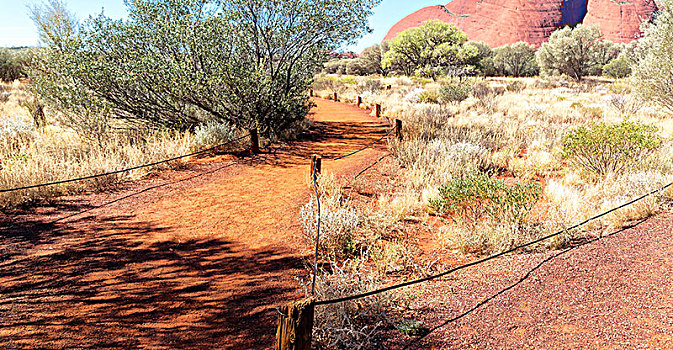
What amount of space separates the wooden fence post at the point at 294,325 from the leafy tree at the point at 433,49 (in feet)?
108

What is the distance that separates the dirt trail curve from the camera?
3.03m

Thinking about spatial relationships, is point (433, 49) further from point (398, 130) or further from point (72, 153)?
point (72, 153)

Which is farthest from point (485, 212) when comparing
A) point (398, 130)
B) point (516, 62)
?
point (516, 62)

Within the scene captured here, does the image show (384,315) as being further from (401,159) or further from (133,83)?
(133,83)

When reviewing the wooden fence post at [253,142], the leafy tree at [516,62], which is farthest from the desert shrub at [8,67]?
the leafy tree at [516,62]

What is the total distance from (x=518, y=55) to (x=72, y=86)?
4460cm

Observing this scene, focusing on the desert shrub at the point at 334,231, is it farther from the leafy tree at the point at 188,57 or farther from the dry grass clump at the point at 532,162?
the leafy tree at the point at 188,57

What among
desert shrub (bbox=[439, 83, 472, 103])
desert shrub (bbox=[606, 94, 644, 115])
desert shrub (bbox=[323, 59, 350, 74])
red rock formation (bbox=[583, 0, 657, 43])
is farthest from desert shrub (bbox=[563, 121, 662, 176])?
red rock formation (bbox=[583, 0, 657, 43])

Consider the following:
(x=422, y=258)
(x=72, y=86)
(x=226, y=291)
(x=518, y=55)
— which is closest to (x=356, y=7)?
(x=72, y=86)

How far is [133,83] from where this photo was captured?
880 cm

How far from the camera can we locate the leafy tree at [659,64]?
1001 cm

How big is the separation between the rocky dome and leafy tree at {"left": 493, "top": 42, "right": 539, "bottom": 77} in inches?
1931

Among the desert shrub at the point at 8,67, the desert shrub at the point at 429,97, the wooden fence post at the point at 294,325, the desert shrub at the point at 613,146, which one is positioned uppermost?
the desert shrub at the point at 8,67

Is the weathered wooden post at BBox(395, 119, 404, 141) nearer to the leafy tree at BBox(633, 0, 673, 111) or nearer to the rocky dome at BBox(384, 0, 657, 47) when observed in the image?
the leafy tree at BBox(633, 0, 673, 111)
